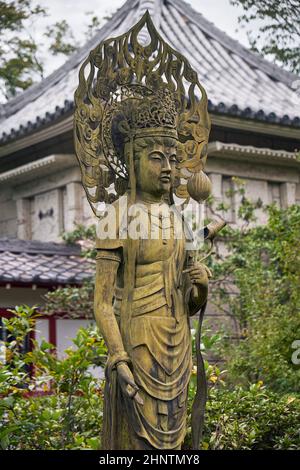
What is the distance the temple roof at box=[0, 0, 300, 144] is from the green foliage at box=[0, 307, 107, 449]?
6.78 m

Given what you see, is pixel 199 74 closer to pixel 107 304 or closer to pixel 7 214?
pixel 7 214

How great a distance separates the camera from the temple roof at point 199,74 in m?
14.7

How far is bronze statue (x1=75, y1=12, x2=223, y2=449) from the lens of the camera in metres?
5.23

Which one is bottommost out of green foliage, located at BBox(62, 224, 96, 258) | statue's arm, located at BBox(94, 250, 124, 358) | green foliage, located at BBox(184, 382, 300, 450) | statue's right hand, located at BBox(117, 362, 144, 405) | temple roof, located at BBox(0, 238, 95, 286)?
green foliage, located at BBox(184, 382, 300, 450)

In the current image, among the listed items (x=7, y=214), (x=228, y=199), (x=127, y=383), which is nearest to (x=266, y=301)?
(x=228, y=199)

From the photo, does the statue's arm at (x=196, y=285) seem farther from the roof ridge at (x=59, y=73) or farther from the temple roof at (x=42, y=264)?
the roof ridge at (x=59, y=73)

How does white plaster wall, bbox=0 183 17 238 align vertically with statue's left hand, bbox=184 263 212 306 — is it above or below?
above

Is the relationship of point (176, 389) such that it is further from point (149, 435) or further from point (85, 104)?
point (85, 104)

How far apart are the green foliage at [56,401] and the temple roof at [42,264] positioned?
14.0 feet

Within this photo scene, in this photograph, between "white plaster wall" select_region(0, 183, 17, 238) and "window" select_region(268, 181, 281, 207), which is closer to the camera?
"window" select_region(268, 181, 281, 207)

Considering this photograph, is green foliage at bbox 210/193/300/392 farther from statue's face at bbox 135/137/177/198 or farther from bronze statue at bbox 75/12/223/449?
statue's face at bbox 135/137/177/198

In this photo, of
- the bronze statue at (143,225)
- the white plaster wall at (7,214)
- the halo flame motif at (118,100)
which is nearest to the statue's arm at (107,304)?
the bronze statue at (143,225)

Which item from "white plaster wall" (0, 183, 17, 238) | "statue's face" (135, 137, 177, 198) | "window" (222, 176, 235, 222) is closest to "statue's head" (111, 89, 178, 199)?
"statue's face" (135, 137, 177, 198)
